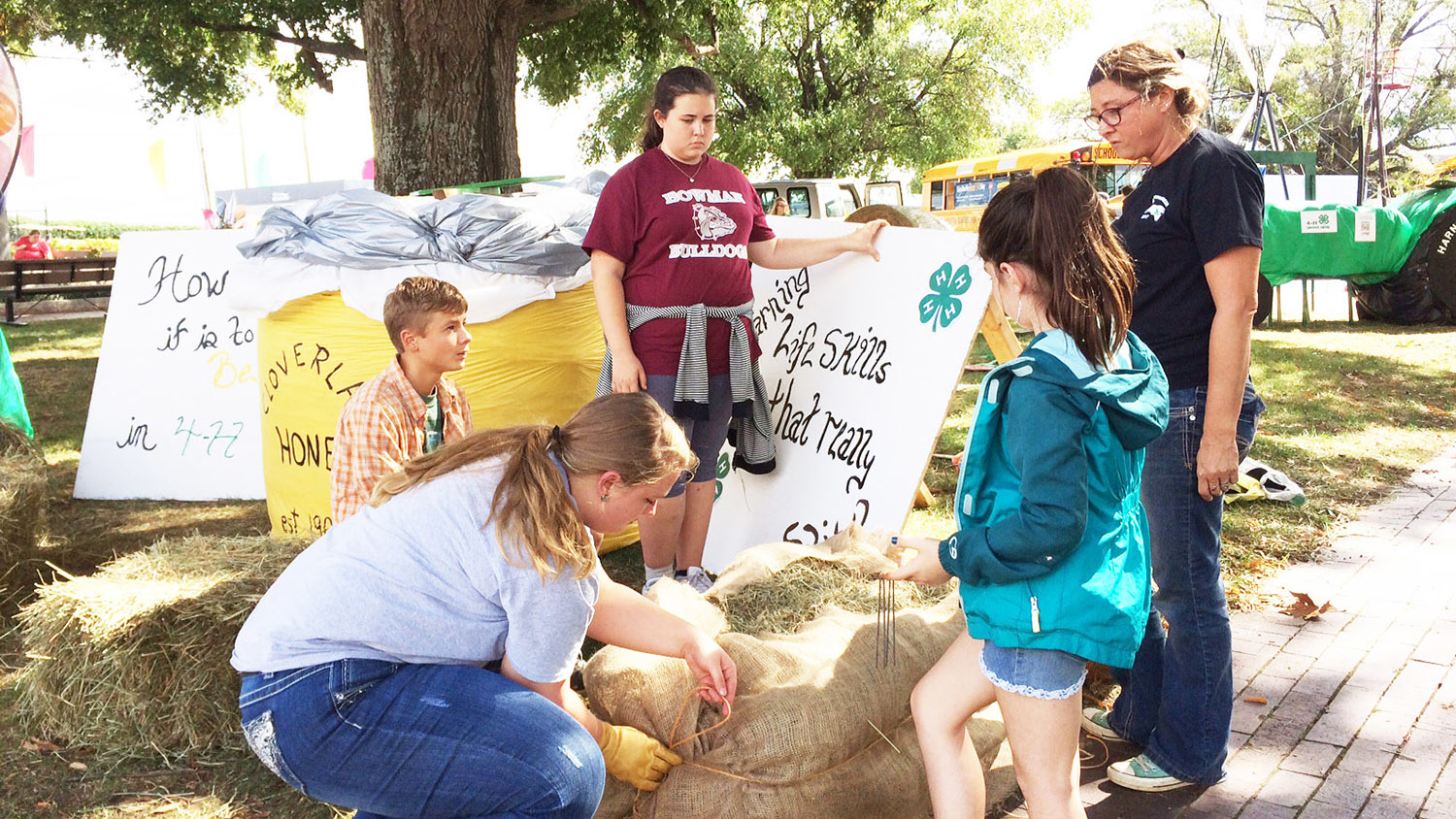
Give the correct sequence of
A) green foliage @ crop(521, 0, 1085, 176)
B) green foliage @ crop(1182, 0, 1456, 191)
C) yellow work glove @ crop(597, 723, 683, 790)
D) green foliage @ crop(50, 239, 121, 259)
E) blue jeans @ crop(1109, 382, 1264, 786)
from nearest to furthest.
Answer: yellow work glove @ crop(597, 723, 683, 790) < blue jeans @ crop(1109, 382, 1264, 786) < green foliage @ crop(50, 239, 121, 259) < green foliage @ crop(521, 0, 1085, 176) < green foliage @ crop(1182, 0, 1456, 191)

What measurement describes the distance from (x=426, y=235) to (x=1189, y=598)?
2839 millimetres

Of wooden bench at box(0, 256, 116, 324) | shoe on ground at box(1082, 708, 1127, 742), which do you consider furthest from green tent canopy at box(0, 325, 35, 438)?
wooden bench at box(0, 256, 116, 324)

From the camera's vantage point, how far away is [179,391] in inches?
229

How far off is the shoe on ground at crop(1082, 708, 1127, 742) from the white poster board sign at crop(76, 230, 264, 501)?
419 centimetres

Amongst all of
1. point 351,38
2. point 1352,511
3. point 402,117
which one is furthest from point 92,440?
point 351,38

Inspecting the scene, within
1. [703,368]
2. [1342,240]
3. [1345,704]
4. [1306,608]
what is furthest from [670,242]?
[1342,240]

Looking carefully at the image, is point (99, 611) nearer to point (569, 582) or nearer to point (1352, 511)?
point (569, 582)

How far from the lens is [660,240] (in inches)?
141

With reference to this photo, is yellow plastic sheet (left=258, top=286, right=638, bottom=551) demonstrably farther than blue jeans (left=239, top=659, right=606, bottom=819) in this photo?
Yes

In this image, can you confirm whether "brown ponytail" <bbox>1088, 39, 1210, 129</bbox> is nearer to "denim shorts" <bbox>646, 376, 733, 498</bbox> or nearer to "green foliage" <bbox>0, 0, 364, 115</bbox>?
"denim shorts" <bbox>646, 376, 733, 498</bbox>

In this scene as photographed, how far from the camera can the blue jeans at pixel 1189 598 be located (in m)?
2.57

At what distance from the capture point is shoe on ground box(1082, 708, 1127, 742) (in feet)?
10.0

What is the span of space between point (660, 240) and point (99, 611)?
1.88 m

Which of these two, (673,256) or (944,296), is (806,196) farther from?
(673,256)
